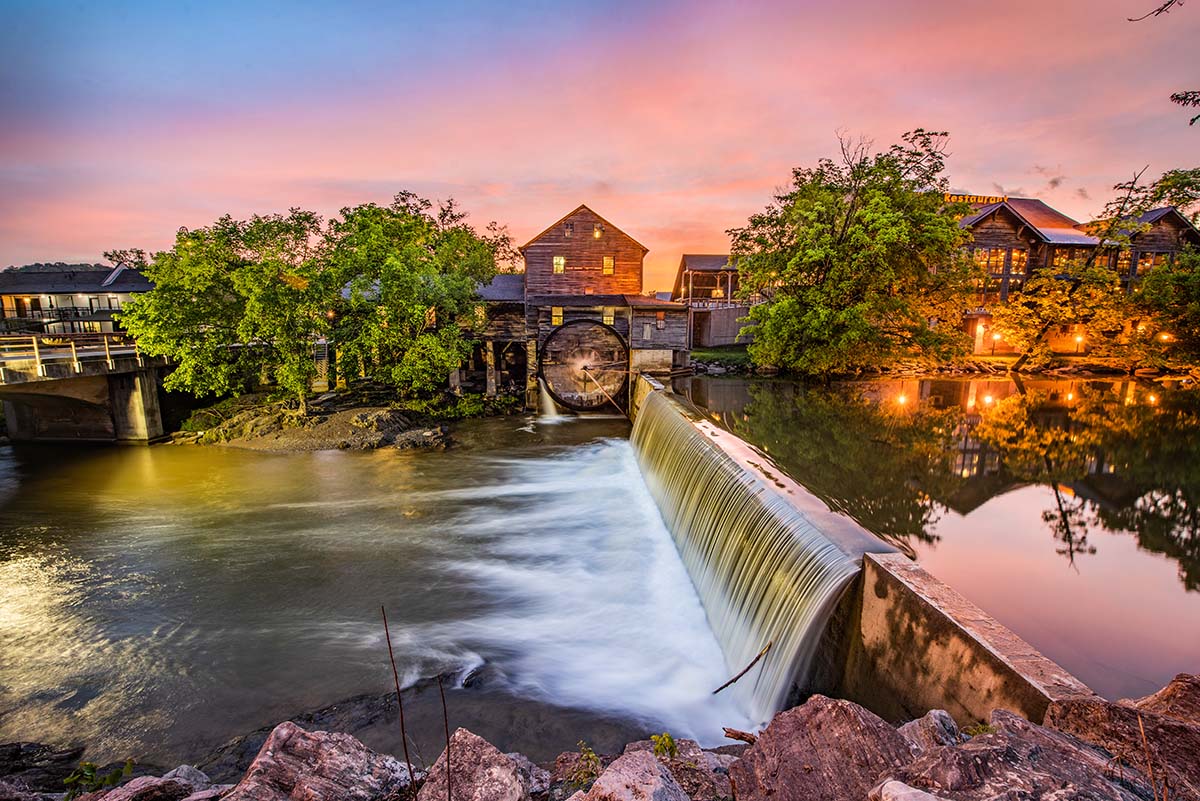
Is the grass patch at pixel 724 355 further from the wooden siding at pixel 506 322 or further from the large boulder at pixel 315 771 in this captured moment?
the large boulder at pixel 315 771

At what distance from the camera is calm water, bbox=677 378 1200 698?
6430 mm

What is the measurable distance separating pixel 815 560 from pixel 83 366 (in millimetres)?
19691

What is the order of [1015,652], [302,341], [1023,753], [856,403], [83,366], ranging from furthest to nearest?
1. [856,403]
2. [302,341]
3. [83,366]
4. [1015,652]
5. [1023,753]

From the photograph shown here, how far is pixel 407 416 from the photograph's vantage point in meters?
20.1

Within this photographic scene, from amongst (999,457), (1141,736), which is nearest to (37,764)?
(1141,736)

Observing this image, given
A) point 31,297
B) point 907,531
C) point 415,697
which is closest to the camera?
point 415,697

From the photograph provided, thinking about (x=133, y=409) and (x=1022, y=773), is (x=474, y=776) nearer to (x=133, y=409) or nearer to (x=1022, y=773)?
(x=1022, y=773)

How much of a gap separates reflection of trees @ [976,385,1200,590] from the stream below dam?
0.28 ft

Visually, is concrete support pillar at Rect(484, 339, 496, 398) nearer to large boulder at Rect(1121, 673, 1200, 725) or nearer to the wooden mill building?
the wooden mill building

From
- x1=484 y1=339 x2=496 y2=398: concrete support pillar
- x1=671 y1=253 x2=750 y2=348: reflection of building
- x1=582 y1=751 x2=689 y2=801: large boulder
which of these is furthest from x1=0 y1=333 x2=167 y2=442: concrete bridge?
x1=671 y1=253 x2=750 y2=348: reflection of building

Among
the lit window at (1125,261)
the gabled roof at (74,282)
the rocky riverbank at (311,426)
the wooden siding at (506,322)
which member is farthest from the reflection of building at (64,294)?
the lit window at (1125,261)

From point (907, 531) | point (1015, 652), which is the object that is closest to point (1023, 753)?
point (1015, 652)

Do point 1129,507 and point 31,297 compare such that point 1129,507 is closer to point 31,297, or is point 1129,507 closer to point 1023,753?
point 1023,753

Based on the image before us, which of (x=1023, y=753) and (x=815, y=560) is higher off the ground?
(x=1023, y=753)
